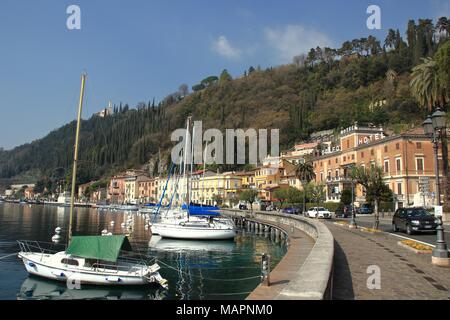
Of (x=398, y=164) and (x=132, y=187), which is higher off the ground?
(x=398, y=164)

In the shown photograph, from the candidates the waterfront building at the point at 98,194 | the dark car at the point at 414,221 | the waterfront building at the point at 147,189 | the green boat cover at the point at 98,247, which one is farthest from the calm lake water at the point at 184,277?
the waterfront building at the point at 98,194

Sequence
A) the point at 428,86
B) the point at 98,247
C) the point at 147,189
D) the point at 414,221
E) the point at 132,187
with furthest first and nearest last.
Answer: the point at 132,187 < the point at 147,189 < the point at 428,86 < the point at 414,221 < the point at 98,247

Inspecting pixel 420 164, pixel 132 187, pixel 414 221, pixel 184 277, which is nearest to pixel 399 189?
pixel 420 164

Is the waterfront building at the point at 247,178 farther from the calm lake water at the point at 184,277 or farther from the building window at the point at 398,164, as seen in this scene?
the calm lake water at the point at 184,277

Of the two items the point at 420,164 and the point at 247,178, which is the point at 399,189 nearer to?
the point at 420,164

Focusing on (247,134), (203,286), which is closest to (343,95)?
(247,134)

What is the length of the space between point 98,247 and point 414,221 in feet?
65.3

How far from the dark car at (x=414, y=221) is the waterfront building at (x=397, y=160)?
28251mm

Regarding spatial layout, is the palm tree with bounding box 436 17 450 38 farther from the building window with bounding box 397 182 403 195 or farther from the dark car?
the dark car

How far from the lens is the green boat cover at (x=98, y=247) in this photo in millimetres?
18938

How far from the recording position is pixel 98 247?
19078 mm

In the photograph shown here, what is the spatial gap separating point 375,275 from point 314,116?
121295 mm

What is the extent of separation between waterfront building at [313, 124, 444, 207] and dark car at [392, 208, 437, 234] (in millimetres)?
28251
